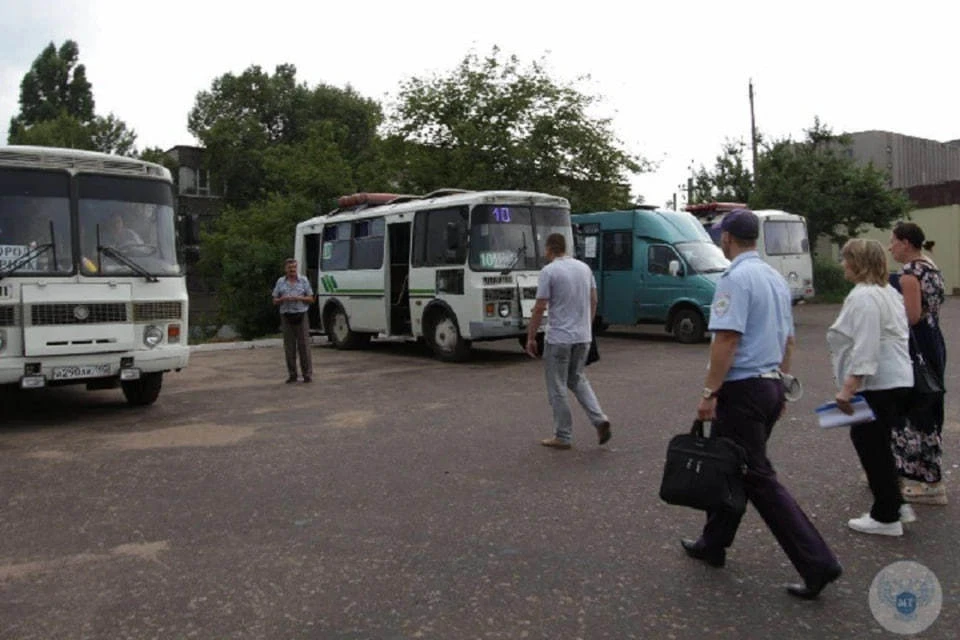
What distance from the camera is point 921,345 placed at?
16.3 ft

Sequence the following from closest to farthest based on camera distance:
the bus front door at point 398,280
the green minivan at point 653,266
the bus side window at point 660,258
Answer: the bus front door at point 398,280 → the green minivan at point 653,266 → the bus side window at point 660,258

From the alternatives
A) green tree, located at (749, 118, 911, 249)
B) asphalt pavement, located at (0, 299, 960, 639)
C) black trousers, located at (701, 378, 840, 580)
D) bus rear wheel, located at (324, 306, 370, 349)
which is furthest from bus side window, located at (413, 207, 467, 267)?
green tree, located at (749, 118, 911, 249)

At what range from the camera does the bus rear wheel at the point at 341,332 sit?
16.5 m

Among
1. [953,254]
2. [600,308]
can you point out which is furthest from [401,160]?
[953,254]

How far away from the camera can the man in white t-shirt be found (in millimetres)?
6996

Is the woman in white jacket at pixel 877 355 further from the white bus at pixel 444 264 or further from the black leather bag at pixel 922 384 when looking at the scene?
the white bus at pixel 444 264

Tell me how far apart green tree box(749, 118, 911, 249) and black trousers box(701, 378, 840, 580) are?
1119 inches

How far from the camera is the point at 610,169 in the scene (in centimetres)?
2408

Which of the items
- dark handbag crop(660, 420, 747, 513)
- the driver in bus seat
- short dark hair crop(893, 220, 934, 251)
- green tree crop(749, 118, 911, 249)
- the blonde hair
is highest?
green tree crop(749, 118, 911, 249)

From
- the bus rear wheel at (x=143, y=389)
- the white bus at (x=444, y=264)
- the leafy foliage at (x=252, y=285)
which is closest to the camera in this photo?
the bus rear wheel at (x=143, y=389)

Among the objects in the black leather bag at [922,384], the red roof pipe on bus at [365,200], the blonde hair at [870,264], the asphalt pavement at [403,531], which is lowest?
the asphalt pavement at [403,531]

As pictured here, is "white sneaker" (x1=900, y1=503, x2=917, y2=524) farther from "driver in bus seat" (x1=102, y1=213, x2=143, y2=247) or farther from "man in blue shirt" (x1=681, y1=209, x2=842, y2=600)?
"driver in bus seat" (x1=102, y1=213, x2=143, y2=247)

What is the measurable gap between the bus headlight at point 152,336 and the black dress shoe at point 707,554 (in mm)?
6528
